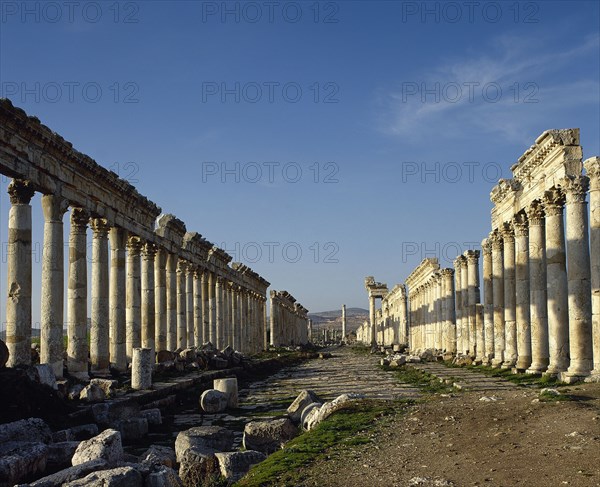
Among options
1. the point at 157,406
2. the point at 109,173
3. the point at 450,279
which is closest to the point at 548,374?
the point at 157,406

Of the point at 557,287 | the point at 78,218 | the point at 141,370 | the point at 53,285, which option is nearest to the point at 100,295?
the point at 78,218

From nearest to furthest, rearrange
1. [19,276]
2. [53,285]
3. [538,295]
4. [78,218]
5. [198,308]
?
1. [19,276]
2. [53,285]
3. [78,218]
4. [538,295]
5. [198,308]

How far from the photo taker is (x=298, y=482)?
8.95 metres

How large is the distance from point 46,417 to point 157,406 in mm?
4988

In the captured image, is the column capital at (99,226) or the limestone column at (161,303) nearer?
the column capital at (99,226)

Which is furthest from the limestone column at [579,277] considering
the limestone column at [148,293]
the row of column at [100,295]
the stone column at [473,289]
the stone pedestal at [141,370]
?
the limestone column at [148,293]

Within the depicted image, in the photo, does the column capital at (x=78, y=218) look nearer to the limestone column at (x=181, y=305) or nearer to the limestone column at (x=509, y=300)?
the limestone column at (x=181, y=305)

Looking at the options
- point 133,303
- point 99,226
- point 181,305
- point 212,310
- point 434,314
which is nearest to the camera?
point 99,226

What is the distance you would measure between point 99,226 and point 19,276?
7.02 m

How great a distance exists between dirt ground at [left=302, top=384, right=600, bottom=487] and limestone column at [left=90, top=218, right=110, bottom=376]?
45.3 feet

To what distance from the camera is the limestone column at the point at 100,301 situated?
82.9ft

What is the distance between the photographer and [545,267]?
2539cm

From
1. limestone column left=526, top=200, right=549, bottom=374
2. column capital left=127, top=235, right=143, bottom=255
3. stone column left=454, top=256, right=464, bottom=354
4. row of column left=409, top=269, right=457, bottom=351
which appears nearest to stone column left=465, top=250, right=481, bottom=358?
stone column left=454, top=256, right=464, bottom=354

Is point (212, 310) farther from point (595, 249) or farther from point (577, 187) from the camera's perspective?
point (595, 249)
